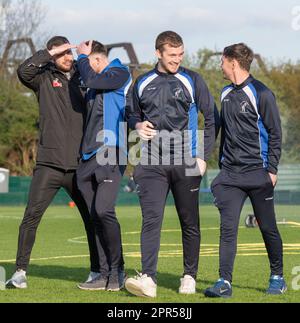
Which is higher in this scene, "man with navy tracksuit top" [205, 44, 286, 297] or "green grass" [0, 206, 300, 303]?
"man with navy tracksuit top" [205, 44, 286, 297]

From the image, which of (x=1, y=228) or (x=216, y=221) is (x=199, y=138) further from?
(x=216, y=221)

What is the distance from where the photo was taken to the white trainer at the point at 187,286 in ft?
30.8

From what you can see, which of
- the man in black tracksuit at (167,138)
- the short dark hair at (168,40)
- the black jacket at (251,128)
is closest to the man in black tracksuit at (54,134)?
the man in black tracksuit at (167,138)

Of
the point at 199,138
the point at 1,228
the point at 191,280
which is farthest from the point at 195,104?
the point at 1,228

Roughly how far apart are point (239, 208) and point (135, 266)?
308 centimetres

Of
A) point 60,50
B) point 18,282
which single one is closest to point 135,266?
point 18,282

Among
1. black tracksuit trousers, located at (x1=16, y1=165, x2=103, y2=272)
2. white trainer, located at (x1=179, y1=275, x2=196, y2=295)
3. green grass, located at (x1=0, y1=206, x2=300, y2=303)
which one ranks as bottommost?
green grass, located at (x1=0, y1=206, x2=300, y2=303)

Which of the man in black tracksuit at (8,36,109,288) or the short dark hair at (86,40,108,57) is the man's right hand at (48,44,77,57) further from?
the short dark hair at (86,40,108,57)

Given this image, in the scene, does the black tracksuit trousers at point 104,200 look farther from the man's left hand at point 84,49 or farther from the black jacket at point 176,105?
the man's left hand at point 84,49

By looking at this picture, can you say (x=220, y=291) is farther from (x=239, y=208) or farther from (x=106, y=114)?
(x=106, y=114)

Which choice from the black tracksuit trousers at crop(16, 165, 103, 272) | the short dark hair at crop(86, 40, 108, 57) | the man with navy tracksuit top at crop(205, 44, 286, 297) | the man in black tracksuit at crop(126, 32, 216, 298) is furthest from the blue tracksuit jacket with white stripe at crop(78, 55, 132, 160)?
the man with navy tracksuit top at crop(205, 44, 286, 297)

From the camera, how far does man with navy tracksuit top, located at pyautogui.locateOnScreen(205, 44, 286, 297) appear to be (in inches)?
366

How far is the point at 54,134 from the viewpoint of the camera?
1020 centimetres
